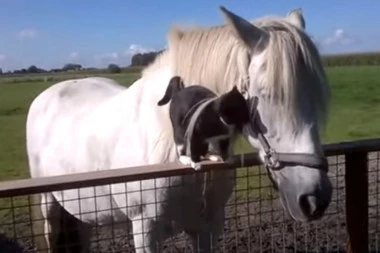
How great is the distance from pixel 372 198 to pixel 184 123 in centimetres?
392

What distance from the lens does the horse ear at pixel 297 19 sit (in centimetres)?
240

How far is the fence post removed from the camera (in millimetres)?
2928

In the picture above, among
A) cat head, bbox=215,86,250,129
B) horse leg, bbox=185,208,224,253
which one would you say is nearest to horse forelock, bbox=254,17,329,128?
cat head, bbox=215,86,250,129

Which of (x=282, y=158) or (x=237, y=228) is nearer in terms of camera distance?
(x=282, y=158)

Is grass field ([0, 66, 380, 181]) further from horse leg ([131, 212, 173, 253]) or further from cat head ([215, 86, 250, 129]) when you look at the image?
horse leg ([131, 212, 173, 253])

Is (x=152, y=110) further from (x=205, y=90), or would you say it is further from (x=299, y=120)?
(x=299, y=120)

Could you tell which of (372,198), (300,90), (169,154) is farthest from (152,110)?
(372,198)

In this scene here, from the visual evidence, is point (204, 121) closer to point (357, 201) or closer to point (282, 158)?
point (282, 158)

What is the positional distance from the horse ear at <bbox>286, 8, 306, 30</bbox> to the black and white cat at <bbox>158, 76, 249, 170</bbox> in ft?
1.32

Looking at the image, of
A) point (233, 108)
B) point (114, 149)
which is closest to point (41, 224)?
point (114, 149)

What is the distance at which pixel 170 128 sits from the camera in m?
2.77

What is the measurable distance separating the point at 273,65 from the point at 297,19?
404 millimetres

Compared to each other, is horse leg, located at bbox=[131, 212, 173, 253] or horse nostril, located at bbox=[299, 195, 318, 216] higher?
horse nostril, located at bbox=[299, 195, 318, 216]

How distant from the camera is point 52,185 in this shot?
218 centimetres
